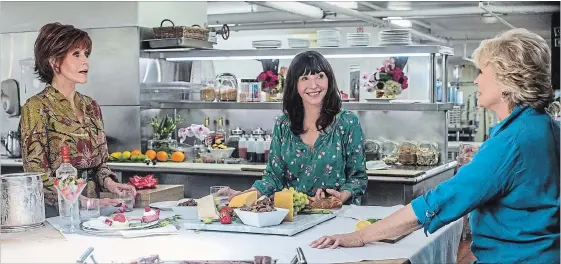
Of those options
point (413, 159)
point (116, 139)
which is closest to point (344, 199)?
point (413, 159)

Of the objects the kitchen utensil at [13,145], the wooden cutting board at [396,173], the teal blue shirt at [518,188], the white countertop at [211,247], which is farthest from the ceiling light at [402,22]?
the teal blue shirt at [518,188]

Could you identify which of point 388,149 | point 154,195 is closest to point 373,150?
point 388,149

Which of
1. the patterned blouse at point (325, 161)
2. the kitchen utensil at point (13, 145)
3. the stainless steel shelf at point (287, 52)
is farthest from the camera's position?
the kitchen utensil at point (13, 145)

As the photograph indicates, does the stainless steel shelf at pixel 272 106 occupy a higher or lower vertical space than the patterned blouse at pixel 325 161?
higher

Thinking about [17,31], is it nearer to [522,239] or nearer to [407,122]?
[407,122]

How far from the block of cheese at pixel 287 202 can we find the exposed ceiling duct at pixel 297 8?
24.3 feet

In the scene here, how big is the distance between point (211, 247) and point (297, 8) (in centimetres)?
920

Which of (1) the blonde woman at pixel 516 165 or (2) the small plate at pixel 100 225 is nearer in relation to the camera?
(1) the blonde woman at pixel 516 165

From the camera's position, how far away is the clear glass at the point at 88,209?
10.7 feet

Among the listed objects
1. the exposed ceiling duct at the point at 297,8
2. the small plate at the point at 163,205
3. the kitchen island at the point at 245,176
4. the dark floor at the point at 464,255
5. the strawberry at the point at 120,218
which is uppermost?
the exposed ceiling duct at the point at 297,8

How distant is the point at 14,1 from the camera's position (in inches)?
303

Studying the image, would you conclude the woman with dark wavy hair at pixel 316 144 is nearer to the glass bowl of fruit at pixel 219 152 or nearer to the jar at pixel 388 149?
the jar at pixel 388 149

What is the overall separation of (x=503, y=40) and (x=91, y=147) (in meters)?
2.32

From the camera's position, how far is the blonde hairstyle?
8.00ft
